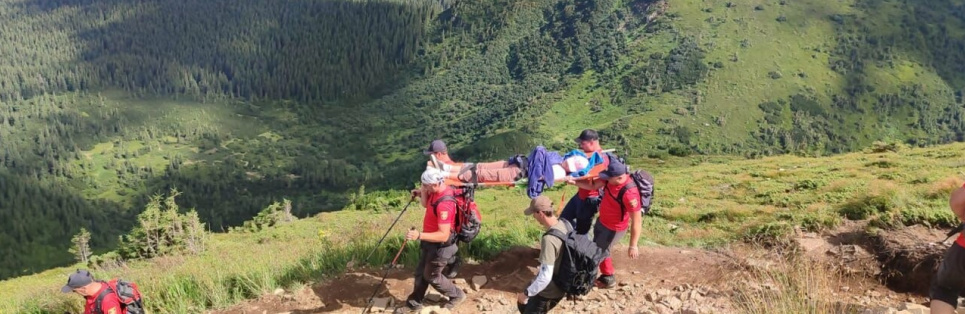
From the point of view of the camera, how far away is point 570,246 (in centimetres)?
575

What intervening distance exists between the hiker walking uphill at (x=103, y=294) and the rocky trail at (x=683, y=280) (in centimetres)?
139

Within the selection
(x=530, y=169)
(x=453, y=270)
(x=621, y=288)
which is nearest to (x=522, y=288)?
(x=453, y=270)

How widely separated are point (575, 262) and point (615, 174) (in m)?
1.81

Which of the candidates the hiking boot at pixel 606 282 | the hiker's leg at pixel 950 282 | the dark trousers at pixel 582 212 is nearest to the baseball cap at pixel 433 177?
the dark trousers at pixel 582 212

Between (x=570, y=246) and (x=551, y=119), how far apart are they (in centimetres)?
17150

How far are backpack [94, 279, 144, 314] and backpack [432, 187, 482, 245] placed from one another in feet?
13.3

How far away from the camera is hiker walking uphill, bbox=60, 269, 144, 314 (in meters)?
6.65

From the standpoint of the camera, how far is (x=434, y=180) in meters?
6.94

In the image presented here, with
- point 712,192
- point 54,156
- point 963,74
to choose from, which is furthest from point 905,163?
point 54,156

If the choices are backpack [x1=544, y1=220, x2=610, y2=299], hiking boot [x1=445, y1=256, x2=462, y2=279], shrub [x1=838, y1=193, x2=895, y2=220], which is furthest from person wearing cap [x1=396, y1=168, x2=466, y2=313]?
shrub [x1=838, y1=193, x2=895, y2=220]

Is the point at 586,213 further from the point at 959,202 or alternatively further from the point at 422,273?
the point at 959,202

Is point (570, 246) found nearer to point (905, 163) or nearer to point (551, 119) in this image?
point (905, 163)

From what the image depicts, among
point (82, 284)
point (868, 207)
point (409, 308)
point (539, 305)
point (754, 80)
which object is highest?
point (868, 207)

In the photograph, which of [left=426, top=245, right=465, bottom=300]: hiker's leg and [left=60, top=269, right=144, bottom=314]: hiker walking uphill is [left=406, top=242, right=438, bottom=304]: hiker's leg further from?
[left=60, top=269, right=144, bottom=314]: hiker walking uphill
